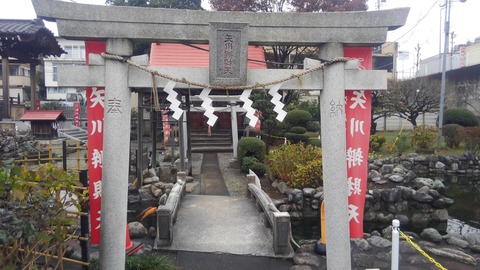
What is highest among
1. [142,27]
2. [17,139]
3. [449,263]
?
[142,27]

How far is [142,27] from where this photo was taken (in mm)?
4254

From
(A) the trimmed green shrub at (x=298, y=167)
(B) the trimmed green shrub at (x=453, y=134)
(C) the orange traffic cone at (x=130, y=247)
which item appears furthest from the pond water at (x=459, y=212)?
(C) the orange traffic cone at (x=130, y=247)

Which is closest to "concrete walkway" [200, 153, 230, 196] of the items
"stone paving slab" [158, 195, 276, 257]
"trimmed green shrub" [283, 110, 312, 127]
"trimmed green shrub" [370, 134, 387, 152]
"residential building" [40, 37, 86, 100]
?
"stone paving slab" [158, 195, 276, 257]

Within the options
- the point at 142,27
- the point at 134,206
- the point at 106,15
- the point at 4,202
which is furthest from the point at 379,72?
the point at 134,206

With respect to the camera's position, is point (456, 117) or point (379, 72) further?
point (456, 117)

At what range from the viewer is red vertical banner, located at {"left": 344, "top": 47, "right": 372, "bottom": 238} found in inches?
186

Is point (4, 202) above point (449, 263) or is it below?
above

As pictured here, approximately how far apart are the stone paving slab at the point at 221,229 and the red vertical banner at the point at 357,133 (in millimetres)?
2613

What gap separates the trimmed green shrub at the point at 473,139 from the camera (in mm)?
19017

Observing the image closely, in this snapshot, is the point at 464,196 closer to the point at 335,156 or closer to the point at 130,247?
the point at 335,156

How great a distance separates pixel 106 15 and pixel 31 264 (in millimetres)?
2838

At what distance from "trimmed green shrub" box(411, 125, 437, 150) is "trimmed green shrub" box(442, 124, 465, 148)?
79 cm

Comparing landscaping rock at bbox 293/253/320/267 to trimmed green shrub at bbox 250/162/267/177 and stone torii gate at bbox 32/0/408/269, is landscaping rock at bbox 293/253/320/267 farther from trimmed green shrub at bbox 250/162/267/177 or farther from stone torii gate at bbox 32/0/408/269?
trimmed green shrub at bbox 250/162/267/177

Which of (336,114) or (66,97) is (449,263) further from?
(66,97)
